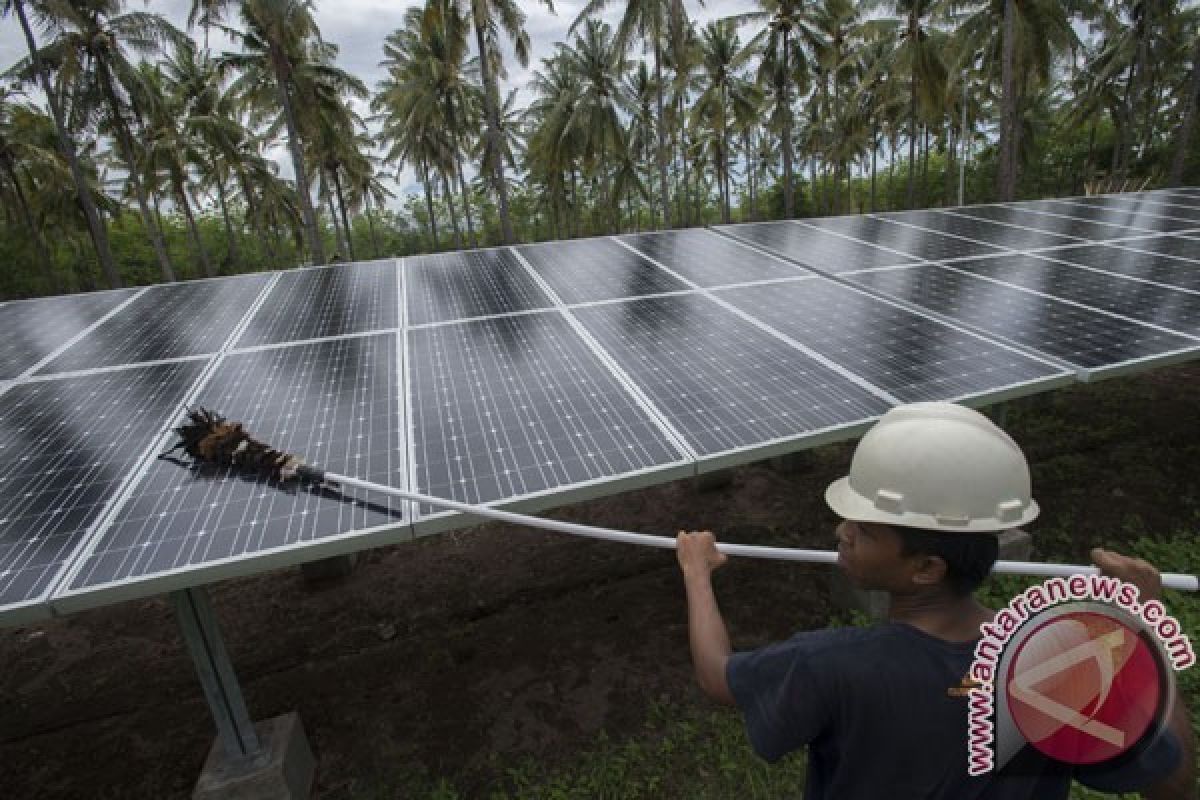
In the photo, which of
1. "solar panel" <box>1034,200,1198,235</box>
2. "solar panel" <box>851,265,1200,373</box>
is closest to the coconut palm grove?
"solar panel" <box>1034,200,1198,235</box>

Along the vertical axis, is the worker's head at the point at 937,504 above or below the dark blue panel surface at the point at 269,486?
above

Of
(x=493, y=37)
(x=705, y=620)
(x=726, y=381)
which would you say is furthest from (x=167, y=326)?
(x=493, y=37)

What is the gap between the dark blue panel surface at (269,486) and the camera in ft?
10.7

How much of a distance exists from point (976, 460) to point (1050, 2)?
91.5 ft

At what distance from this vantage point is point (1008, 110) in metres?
19.5

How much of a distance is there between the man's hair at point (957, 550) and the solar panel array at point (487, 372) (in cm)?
230

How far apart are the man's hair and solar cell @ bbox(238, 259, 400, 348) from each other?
5700 mm

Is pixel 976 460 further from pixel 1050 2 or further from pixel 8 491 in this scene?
pixel 1050 2

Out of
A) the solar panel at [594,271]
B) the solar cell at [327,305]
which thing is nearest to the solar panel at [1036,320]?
the solar panel at [594,271]

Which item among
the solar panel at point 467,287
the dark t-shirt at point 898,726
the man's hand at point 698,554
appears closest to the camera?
the dark t-shirt at point 898,726

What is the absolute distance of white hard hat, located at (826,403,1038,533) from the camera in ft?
5.07

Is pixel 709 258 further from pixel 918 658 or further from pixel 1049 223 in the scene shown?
pixel 918 658

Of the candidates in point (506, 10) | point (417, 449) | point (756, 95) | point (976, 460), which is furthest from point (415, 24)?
point (976, 460)

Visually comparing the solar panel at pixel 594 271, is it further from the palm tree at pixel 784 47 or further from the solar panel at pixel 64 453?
the palm tree at pixel 784 47
